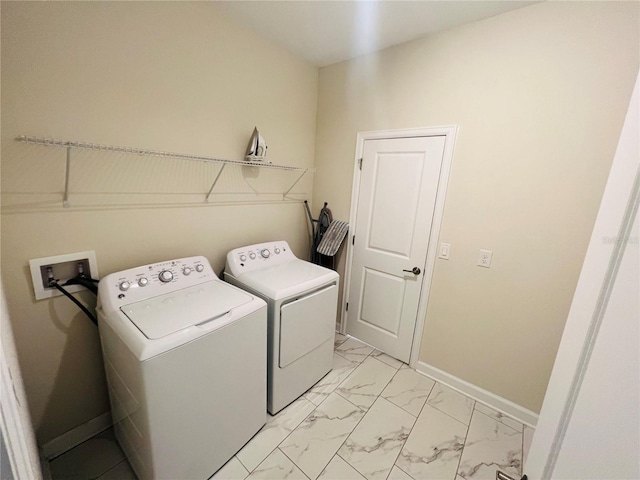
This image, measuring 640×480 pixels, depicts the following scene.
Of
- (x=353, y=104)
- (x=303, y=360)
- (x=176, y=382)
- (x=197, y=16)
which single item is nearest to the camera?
(x=176, y=382)

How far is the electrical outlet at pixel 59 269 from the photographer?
1.23m

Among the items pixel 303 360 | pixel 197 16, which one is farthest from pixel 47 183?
pixel 303 360

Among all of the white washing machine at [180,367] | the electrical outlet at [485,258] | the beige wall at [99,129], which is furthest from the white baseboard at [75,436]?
the electrical outlet at [485,258]

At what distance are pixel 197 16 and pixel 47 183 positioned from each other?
1.30 m

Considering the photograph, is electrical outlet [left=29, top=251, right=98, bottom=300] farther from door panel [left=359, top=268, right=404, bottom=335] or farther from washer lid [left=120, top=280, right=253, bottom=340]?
door panel [left=359, top=268, right=404, bottom=335]

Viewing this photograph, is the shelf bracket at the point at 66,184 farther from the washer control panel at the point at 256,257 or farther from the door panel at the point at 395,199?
the door panel at the point at 395,199

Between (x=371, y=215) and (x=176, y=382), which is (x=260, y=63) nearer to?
(x=371, y=215)

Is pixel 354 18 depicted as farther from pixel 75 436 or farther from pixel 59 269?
pixel 75 436

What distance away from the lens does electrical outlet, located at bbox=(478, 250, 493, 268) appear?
1.77 meters

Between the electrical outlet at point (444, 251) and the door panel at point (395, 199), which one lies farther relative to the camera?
the door panel at point (395, 199)

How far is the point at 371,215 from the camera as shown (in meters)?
2.31

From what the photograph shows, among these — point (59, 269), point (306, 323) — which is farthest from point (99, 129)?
point (306, 323)

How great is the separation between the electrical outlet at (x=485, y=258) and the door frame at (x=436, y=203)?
0.98 ft

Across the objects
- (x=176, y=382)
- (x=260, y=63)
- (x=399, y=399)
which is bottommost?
(x=399, y=399)
